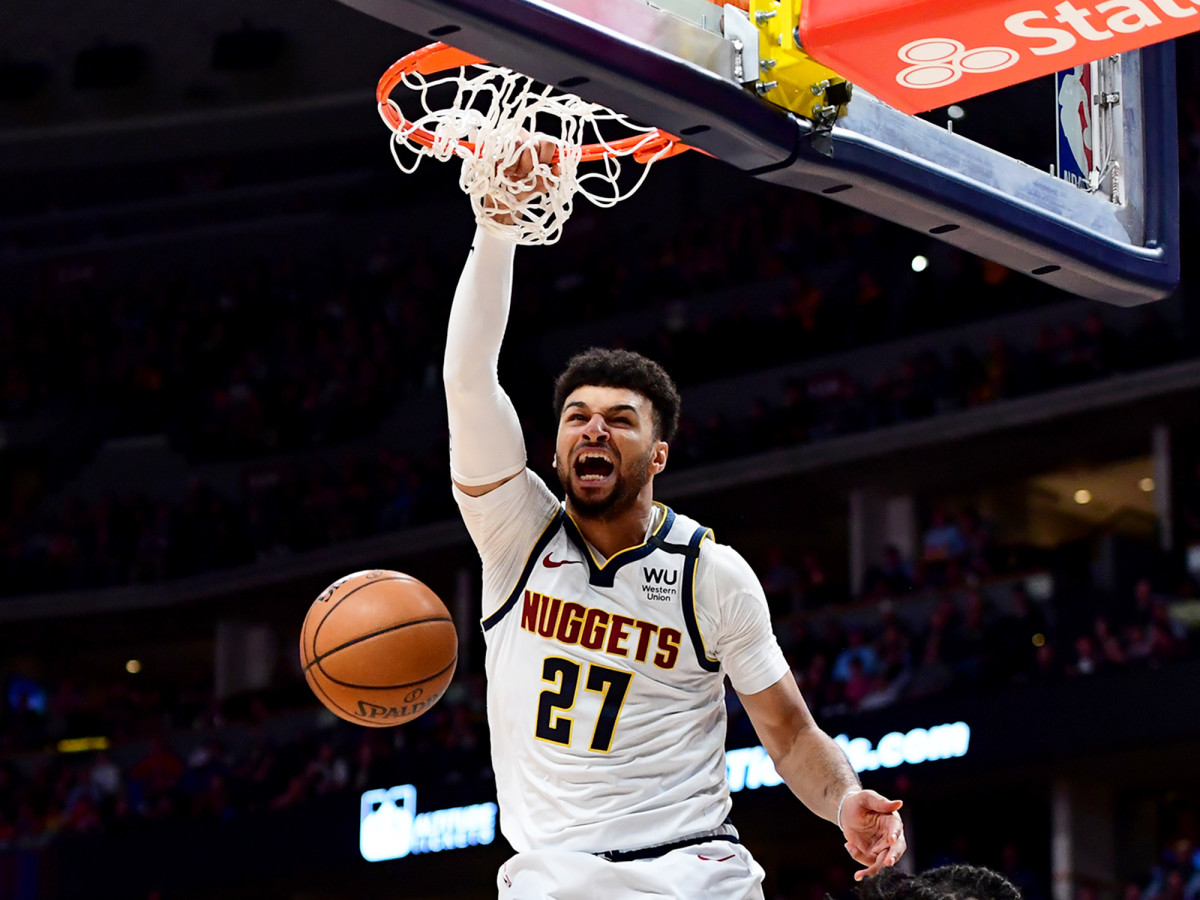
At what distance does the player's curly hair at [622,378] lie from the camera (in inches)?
176

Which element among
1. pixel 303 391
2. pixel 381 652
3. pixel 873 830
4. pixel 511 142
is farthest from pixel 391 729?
pixel 511 142

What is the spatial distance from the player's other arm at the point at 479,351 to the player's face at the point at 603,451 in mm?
182

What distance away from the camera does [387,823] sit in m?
17.8

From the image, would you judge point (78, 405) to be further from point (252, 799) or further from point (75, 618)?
point (252, 799)

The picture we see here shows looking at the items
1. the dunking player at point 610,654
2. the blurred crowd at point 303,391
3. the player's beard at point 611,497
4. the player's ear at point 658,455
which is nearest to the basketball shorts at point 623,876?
the dunking player at point 610,654

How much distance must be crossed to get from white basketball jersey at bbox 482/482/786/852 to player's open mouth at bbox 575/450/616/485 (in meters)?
0.20

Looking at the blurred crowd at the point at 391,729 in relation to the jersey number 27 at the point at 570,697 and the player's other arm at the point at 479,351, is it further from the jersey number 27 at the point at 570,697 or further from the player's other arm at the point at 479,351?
the player's other arm at the point at 479,351

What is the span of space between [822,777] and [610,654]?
2.05 feet

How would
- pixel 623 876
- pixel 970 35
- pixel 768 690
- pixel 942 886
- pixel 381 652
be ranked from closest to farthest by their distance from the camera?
pixel 942 886 → pixel 970 35 → pixel 623 876 → pixel 768 690 → pixel 381 652

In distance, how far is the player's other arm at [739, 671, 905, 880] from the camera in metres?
4.16

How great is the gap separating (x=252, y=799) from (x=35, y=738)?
486 centimetres

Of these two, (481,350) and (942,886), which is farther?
(481,350)

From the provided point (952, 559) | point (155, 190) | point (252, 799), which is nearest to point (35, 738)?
point (252, 799)

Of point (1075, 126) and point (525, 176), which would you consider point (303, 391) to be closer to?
point (1075, 126)
